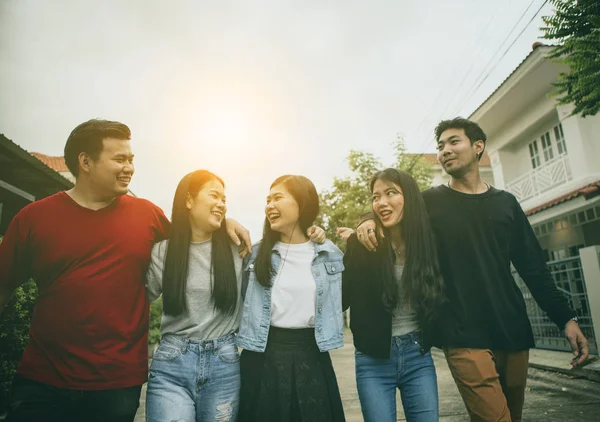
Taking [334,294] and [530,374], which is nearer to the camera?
[334,294]

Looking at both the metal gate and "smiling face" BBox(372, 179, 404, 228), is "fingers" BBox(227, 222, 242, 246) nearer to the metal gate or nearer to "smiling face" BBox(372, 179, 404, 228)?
"smiling face" BBox(372, 179, 404, 228)

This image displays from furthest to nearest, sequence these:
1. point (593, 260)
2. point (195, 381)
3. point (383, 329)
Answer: point (593, 260) < point (383, 329) < point (195, 381)

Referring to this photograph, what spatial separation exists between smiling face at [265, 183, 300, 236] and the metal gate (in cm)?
810

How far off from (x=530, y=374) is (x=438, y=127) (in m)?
6.73

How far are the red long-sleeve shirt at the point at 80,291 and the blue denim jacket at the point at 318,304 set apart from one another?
619 mm

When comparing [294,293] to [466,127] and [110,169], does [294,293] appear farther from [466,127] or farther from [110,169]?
[466,127]

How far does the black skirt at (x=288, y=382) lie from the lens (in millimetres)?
2398

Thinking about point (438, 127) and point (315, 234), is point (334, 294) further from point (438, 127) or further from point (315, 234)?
point (438, 127)

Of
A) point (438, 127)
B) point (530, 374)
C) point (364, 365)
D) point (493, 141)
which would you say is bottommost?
point (530, 374)

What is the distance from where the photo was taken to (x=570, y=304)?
937 centimetres

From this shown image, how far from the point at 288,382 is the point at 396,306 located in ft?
2.62

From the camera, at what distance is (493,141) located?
1600 cm

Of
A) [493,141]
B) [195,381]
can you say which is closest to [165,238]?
[195,381]

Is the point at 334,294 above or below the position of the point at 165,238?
below
